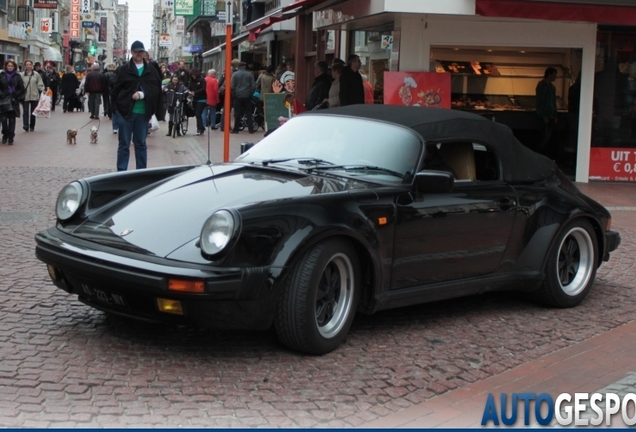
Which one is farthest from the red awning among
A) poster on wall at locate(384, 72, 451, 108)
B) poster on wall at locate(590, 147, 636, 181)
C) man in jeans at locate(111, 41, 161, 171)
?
man in jeans at locate(111, 41, 161, 171)

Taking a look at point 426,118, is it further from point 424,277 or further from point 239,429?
point 239,429

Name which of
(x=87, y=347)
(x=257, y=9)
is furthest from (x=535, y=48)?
(x=257, y=9)

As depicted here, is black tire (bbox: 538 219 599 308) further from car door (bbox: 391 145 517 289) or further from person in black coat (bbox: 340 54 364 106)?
person in black coat (bbox: 340 54 364 106)

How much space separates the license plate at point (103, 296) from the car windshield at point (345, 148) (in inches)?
61.7

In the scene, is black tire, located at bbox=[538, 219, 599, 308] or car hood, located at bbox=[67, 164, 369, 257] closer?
car hood, located at bbox=[67, 164, 369, 257]

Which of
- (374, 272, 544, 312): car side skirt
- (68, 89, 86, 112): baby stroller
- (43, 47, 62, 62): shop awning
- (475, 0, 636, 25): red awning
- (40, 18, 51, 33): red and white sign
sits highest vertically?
(40, 18, 51, 33): red and white sign

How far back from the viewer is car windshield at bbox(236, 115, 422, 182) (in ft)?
19.7

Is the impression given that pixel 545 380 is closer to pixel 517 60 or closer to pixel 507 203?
pixel 507 203

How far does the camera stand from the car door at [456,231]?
574 centimetres

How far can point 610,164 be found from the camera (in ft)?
51.3

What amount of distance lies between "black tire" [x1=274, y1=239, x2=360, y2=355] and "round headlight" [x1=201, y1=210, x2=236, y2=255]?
16.0 inches

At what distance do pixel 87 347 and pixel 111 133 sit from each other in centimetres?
1814

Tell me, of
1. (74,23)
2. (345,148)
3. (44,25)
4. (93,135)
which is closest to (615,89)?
(93,135)

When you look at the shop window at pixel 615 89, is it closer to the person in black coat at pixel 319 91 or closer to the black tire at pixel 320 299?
the person in black coat at pixel 319 91
